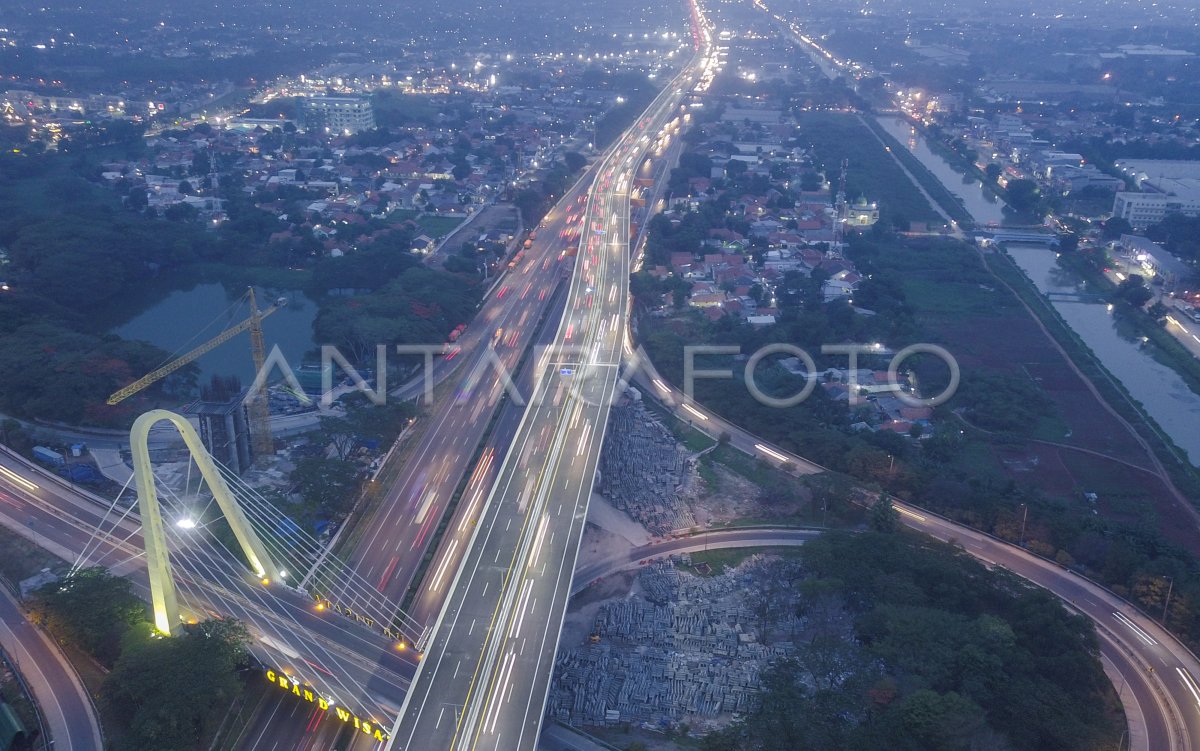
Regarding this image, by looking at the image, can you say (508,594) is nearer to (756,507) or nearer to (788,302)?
(756,507)

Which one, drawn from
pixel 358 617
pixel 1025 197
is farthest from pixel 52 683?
pixel 1025 197

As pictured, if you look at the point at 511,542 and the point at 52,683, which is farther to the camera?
the point at 511,542

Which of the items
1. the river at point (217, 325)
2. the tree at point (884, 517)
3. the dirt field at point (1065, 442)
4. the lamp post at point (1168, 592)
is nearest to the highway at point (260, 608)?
the river at point (217, 325)

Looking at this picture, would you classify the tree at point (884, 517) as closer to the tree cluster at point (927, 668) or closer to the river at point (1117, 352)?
the tree cluster at point (927, 668)

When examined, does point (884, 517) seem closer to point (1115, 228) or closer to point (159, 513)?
→ point (159, 513)

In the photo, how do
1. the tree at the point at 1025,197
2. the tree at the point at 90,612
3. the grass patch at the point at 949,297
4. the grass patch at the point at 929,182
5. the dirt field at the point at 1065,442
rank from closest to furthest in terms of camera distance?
1. the tree at the point at 90,612
2. the dirt field at the point at 1065,442
3. the grass patch at the point at 949,297
4. the grass patch at the point at 929,182
5. the tree at the point at 1025,197

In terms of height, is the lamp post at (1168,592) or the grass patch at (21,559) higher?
the lamp post at (1168,592)

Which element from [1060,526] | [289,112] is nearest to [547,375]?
[1060,526]
